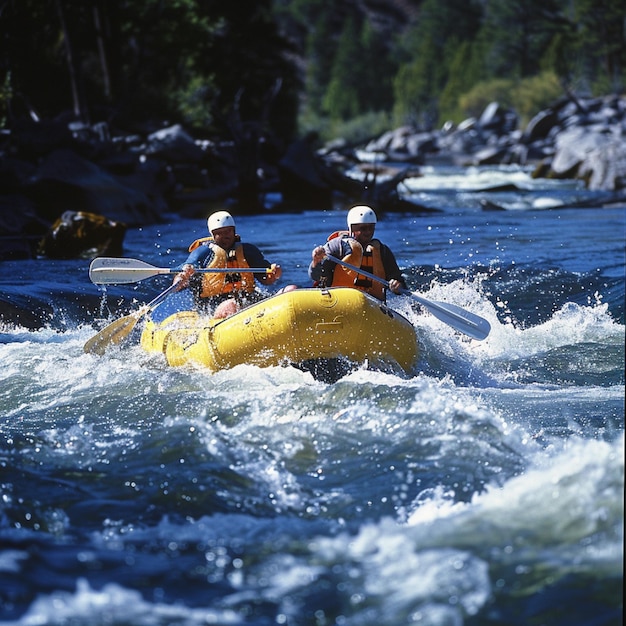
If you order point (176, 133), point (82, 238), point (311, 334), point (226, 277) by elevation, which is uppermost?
point (176, 133)

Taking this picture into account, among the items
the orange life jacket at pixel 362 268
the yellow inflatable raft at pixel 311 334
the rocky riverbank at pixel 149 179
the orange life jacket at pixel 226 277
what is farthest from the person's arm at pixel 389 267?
the rocky riverbank at pixel 149 179

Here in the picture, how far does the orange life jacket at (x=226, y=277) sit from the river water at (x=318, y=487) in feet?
2.67

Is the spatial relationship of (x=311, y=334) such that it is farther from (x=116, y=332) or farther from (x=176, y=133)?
(x=176, y=133)

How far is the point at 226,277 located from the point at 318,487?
3.48 m

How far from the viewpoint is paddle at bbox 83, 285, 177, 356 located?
26.3ft

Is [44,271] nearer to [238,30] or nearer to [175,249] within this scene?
[175,249]

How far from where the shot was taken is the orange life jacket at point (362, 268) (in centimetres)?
765

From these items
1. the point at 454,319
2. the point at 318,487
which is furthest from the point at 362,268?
the point at 318,487

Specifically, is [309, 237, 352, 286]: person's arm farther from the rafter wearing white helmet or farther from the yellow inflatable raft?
the yellow inflatable raft

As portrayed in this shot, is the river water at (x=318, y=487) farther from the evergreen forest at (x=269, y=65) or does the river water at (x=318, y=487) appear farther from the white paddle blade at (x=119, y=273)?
the evergreen forest at (x=269, y=65)

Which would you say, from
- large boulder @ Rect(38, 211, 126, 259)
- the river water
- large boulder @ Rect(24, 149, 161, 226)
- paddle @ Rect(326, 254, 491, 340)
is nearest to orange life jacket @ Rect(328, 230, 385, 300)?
paddle @ Rect(326, 254, 491, 340)

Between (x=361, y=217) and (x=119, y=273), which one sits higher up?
(x=361, y=217)

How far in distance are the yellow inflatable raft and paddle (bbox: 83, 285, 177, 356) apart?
1217mm

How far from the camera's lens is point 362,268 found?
7691 millimetres
